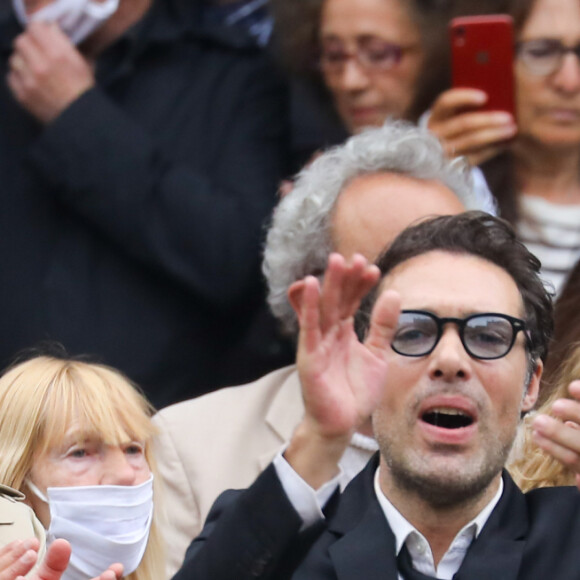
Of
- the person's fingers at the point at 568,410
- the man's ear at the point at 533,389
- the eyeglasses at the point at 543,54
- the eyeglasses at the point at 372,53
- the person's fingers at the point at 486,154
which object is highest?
the person's fingers at the point at 568,410

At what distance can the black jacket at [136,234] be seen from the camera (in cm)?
409

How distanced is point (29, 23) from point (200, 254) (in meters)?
0.87

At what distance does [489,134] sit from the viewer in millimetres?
4078

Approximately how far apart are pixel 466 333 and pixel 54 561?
2.82 feet

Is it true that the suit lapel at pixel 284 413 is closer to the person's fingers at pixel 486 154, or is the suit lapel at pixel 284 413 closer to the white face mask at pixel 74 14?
the person's fingers at pixel 486 154

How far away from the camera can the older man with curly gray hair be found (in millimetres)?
3633

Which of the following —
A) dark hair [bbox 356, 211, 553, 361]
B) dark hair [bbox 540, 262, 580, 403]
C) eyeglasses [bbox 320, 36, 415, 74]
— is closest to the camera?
dark hair [bbox 356, 211, 553, 361]

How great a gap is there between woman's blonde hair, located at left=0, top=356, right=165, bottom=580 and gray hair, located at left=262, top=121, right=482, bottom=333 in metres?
0.96

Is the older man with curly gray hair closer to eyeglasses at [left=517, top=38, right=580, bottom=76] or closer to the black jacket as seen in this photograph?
the black jacket

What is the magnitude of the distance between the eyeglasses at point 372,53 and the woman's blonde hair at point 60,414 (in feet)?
4.94

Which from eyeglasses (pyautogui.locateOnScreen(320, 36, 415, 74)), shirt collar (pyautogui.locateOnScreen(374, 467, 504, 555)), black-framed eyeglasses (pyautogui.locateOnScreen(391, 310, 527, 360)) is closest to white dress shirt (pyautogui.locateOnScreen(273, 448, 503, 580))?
shirt collar (pyautogui.locateOnScreen(374, 467, 504, 555))

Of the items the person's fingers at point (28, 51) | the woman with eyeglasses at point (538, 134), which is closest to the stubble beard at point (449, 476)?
the woman with eyeglasses at point (538, 134)

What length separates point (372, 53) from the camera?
419 cm

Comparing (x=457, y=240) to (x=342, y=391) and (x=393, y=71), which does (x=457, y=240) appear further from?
(x=393, y=71)
